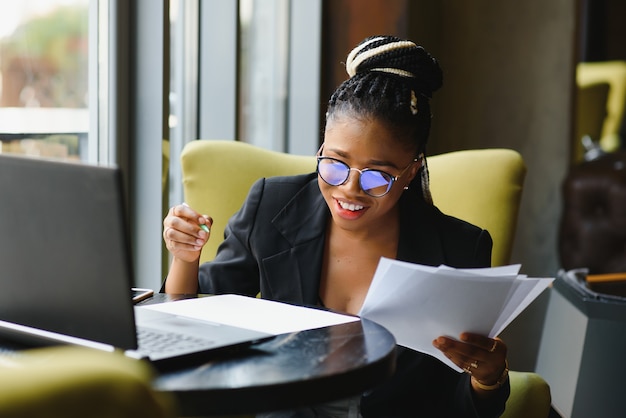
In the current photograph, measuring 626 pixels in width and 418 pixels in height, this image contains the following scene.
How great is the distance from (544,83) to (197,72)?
1877 millimetres

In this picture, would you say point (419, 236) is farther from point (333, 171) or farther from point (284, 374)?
point (284, 374)

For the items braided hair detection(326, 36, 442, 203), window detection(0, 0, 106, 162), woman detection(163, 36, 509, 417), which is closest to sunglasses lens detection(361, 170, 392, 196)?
woman detection(163, 36, 509, 417)

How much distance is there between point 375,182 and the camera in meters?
1.58

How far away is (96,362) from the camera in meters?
0.53

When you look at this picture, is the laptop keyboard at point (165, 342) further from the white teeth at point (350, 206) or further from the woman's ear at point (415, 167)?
the woman's ear at point (415, 167)

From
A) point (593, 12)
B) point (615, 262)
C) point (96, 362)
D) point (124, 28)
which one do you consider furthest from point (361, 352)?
point (593, 12)

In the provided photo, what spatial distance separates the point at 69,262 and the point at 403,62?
941 millimetres

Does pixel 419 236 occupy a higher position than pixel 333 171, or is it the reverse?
pixel 333 171

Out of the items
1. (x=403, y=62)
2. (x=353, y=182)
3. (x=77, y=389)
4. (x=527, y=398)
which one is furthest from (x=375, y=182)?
(x=77, y=389)

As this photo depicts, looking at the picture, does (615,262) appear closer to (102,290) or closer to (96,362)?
(102,290)

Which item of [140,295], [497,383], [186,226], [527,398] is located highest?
[186,226]

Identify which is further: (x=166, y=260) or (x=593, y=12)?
(x=593, y=12)

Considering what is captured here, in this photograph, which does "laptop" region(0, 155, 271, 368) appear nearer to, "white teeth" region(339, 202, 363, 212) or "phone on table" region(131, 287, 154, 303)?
"phone on table" region(131, 287, 154, 303)

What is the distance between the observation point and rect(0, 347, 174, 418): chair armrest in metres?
0.48
